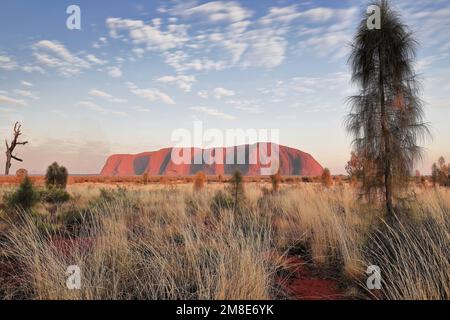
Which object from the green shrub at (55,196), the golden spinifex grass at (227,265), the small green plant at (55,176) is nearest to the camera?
the golden spinifex grass at (227,265)

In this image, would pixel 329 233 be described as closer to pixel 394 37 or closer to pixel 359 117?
pixel 359 117

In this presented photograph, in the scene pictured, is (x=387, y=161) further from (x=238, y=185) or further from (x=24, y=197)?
(x=24, y=197)

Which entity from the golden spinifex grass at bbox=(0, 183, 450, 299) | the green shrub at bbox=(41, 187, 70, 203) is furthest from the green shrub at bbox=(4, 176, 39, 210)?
the golden spinifex grass at bbox=(0, 183, 450, 299)

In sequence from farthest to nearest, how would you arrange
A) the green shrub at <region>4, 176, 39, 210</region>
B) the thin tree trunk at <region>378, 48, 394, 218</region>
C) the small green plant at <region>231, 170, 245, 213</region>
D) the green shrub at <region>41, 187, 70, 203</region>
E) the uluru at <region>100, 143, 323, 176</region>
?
the uluru at <region>100, 143, 323, 176</region>, the green shrub at <region>41, 187, 70, 203</region>, the small green plant at <region>231, 170, 245, 213</region>, the green shrub at <region>4, 176, 39, 210</region>, the thin tree trunk at <region>378, 48, 394, 218</region>

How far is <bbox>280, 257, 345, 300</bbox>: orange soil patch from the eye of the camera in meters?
4.86

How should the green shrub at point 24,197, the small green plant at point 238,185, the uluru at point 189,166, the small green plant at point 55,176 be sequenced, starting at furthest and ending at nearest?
the uluru at point 189,166
the small green plant at point 55,176
the small green plant at point 238,185
the green shrub at point 24,197

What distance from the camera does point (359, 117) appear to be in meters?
7.93

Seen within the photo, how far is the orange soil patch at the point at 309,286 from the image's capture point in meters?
4.86

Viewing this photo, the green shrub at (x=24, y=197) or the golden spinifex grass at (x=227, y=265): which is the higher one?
the green shrub at (x=24, y=197)

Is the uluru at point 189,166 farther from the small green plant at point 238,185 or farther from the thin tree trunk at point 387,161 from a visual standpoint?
the thin tree trunk at point 387,161

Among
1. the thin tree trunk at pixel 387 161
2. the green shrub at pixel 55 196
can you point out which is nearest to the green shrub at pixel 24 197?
the green shrub at pixel 55 196

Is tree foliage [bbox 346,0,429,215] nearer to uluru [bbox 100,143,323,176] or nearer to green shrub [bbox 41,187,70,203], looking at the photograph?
green shrub [bbox 41,187,70,203]

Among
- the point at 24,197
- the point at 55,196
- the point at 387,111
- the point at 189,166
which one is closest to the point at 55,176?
the point at 55,196
